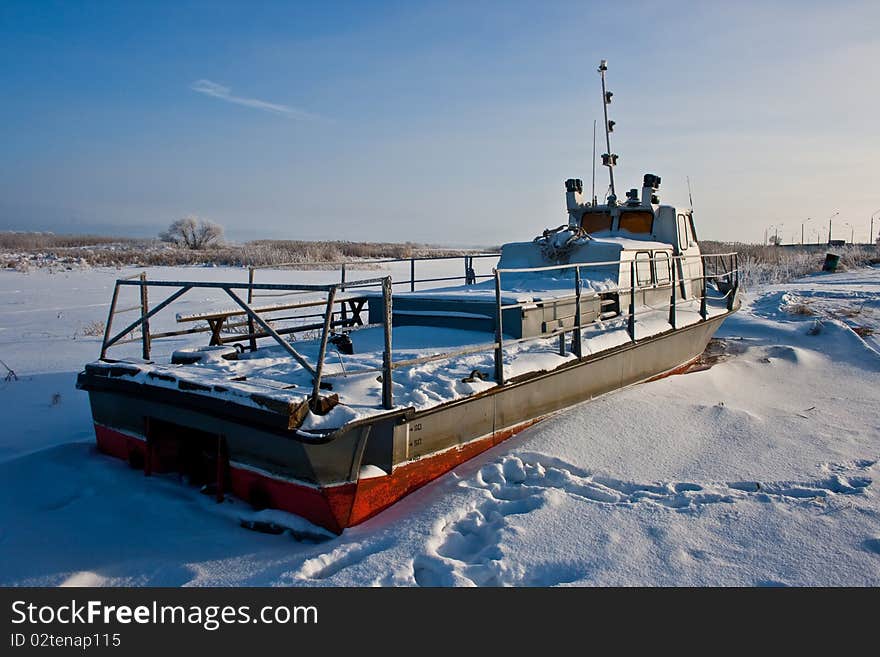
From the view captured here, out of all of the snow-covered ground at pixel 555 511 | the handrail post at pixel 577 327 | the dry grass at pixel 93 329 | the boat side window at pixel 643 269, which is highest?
the boat side window at pixel 643 269

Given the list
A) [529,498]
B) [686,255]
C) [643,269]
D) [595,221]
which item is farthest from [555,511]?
[595,221]

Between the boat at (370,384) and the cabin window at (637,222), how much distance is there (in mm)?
1614

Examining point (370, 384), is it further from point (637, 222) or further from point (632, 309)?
point (637, 222)

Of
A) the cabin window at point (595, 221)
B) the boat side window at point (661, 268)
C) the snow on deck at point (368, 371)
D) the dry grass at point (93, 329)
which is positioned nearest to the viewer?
the snow on deck at point (368, 371)

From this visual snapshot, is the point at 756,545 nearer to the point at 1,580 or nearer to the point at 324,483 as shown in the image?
the point at 324,483

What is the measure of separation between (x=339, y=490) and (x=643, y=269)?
556 cm

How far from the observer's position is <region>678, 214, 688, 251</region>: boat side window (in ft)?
30.3

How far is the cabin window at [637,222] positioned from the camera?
30.7 ft

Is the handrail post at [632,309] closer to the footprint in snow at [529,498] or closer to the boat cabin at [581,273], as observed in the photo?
the boat cabin at [581,273]

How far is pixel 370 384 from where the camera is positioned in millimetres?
4812

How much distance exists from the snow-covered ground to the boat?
0.62ft

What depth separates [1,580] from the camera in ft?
11.7

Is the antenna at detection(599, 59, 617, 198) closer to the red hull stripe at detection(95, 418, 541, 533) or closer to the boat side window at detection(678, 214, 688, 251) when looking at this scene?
the boat side window at detection(678, 214, 688, 251)

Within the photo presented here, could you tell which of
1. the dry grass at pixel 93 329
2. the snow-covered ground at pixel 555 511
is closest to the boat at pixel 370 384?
the snow-covered ground at pixel 555 511
